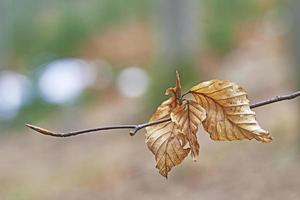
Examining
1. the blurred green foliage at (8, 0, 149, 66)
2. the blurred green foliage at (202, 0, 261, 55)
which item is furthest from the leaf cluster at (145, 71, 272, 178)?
the blurred green foliage at (8, 0, 149, 66)

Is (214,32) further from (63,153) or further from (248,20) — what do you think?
(63,153)

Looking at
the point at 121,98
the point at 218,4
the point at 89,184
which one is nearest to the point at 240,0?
the point at 218,4

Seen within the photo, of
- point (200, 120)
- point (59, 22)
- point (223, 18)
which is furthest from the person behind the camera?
point (59, 22)

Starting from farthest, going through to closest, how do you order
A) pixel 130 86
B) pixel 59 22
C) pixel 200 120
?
pixel 59 22, pixel 130 86, pixel 200 120

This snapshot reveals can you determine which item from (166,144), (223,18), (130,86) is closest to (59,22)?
(223,18)

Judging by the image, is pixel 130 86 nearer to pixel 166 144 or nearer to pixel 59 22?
pixel 59 22

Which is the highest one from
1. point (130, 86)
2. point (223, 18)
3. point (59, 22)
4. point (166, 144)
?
point (166, 144)

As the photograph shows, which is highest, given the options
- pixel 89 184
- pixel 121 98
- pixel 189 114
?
pixel 189 114
